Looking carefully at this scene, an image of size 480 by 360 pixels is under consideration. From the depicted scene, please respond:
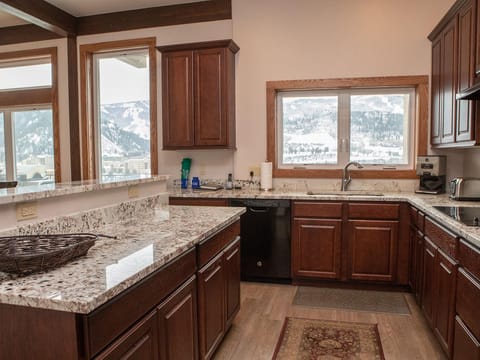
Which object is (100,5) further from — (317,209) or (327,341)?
(327,341)

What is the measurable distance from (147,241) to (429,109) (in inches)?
125

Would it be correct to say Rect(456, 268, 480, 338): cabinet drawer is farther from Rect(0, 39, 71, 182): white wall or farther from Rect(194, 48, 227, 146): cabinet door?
Rect(0, 39, 71, 182): white wall

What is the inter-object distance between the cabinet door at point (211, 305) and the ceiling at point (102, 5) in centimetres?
323

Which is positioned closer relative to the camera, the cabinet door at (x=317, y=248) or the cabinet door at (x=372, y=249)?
the cabinet door at (x=372, y=249)

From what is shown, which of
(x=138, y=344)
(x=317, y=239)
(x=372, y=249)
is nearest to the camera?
(x=138, y=344)

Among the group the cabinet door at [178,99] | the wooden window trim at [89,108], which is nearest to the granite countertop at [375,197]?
the cabinet door at [178,99]

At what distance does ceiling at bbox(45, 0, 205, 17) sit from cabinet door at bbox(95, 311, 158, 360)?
375 centimetres

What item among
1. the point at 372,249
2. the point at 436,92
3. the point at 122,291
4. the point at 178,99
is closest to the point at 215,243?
the point at 122,291

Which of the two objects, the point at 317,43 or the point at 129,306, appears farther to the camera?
the point at 317,43

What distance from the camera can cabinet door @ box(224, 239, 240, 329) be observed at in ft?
7.84

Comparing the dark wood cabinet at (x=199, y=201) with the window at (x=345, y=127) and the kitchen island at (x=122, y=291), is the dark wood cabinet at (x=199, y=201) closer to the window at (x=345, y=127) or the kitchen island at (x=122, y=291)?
the window at (x=345, y=127)

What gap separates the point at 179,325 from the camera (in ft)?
5.47

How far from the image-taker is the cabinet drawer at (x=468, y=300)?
67.9 inches

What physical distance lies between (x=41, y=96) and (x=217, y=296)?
13.4 ft
